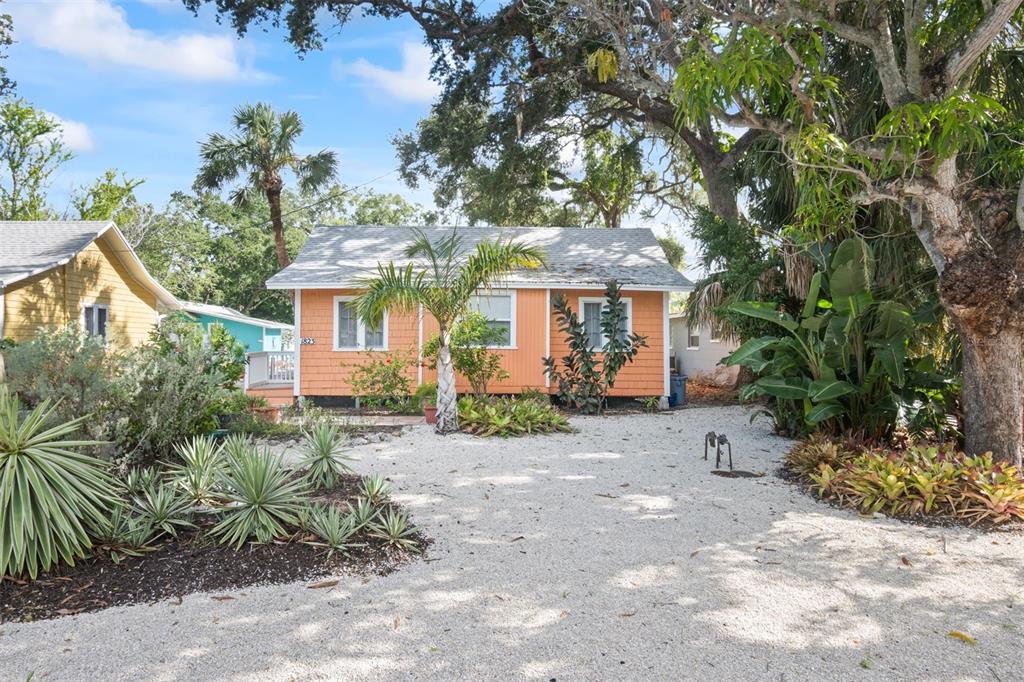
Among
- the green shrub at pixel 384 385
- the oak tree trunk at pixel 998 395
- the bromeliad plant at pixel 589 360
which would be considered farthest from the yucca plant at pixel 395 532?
the bromeliad plant at pixel 589 360

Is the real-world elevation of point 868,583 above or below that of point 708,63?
below

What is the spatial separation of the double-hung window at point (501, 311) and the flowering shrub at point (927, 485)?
7.94 metres

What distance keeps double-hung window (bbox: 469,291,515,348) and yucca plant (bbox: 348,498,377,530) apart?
28.2ft

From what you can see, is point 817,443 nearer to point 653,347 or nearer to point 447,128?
point 653,347

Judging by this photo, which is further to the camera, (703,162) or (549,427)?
(703,162)

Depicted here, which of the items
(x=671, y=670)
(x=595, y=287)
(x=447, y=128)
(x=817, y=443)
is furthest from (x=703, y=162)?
(x=671, y=670)

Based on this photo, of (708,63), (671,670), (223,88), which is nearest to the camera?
(671,670)

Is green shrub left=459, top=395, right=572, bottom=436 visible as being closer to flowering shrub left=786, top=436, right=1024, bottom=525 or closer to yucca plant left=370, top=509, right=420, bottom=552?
flowering shrub left=786, top=436, right=1024, bottom=525

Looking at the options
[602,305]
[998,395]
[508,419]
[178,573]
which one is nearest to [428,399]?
[508,419]

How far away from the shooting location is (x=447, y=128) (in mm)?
17828

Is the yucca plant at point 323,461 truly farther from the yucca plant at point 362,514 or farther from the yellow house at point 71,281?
the yellow house at point 71,281

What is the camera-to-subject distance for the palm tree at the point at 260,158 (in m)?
18.3

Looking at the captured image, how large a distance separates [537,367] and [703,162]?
7641 mm

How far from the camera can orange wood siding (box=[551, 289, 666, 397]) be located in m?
13.9
